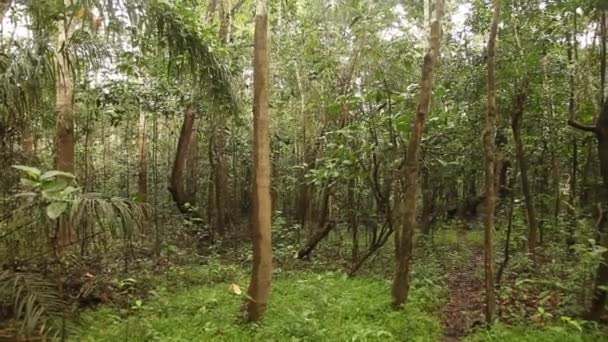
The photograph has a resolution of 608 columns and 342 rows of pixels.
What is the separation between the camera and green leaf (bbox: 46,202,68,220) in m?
3.81

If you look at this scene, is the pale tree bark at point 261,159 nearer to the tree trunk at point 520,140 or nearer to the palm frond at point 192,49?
the palm frond at point 192,49

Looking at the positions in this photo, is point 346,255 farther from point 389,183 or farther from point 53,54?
point 53,54

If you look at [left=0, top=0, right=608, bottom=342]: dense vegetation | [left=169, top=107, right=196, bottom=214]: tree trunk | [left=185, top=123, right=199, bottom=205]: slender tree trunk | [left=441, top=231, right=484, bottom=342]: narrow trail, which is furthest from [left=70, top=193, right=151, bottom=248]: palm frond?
[left=185, top=123, right=199, bottom=205]: slender tree trunk

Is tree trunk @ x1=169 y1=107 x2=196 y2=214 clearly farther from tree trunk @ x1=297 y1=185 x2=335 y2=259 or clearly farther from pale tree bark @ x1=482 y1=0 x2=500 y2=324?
pale tree bark @ x1=482 y1=0 x2=500 y2=324

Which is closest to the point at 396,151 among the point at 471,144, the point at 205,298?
the point at 471,144

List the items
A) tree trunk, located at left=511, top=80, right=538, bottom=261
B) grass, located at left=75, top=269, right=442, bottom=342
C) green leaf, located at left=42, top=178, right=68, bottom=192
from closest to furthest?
green leaf, located at left=42, top=178, right=68, bottom=192
grass, located at left=75, top=269, right=442, bottom=342
tree trunk, located at left=511, top=80, right=538, bottom=261

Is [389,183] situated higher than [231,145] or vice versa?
[231,145]

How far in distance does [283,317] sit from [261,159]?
6.10ft

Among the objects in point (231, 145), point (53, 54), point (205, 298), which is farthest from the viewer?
point (231, 145)

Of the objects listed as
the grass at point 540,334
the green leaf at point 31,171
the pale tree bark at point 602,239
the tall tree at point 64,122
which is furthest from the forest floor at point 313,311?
the tall tree at point 64,122

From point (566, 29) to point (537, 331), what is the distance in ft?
15.0

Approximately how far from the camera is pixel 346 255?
403 inches

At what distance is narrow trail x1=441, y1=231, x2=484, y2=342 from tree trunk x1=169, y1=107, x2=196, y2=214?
5364 mm

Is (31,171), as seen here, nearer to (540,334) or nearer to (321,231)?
(540,334)
